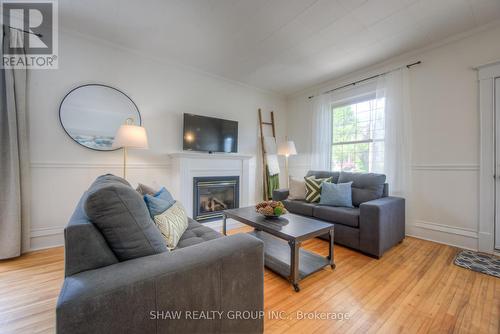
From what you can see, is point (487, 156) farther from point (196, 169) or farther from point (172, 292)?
point (196, 169)

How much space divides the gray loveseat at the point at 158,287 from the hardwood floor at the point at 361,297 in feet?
1.67

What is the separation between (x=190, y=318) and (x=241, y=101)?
3664 millimetres

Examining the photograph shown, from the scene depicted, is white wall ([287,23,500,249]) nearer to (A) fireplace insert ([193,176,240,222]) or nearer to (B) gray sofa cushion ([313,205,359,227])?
(B) gray sofa cushion ([313,205,359,227])

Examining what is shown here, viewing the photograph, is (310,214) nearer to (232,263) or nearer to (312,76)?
(232,263)

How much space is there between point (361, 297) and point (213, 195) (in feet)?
7.83

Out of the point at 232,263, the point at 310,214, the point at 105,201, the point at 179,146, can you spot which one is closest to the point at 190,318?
the point at 232,263

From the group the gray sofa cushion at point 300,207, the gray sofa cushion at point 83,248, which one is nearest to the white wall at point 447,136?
the gray sofa cushion at point 300,207

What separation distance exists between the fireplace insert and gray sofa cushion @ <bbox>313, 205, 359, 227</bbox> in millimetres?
1425

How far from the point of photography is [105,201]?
819 millimetres

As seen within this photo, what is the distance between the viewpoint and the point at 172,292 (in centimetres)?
80

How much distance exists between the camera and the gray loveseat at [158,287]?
0.67 meters

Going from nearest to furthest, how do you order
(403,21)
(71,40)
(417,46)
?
(403,21) < (71,40) < (417,46)

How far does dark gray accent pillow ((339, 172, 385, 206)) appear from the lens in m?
2.70
